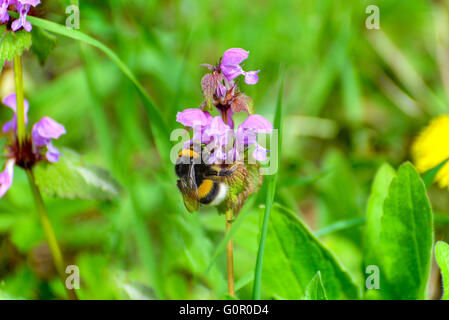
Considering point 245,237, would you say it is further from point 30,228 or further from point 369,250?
point 30,228

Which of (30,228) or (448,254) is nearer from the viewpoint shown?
(448,254)

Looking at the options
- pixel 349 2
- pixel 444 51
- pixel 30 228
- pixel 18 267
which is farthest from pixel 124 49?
pixel 444 51

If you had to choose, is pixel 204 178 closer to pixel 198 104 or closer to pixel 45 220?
pixel 45 220

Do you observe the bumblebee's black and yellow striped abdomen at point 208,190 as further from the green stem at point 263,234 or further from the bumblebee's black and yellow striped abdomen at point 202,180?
the green stem at point 263,234

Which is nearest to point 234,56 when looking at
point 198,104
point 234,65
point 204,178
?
point 234,65

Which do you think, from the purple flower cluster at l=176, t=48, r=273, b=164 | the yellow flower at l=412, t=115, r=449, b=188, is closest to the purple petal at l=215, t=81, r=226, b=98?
the purple flower cluster at l=176, t=48, r=273, b=164

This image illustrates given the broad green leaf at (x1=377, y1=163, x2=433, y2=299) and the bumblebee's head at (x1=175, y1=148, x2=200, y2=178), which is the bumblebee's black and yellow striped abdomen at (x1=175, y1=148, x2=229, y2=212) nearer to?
the bumblebee's head at (x1=175, y1=148, x2=200, y2=178)
